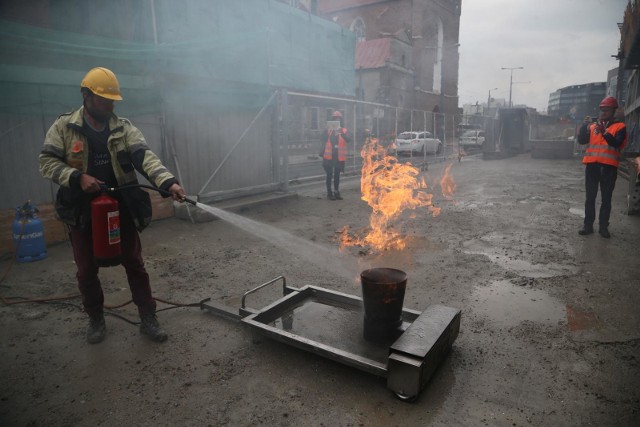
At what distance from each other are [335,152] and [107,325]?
24.4 ft

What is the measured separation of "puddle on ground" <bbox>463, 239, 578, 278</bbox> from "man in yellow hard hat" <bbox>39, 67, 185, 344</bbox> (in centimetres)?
455

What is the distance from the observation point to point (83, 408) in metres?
2.70

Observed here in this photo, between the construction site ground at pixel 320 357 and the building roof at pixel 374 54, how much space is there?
30067 mm

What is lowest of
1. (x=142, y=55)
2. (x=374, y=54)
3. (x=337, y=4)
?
(x=142, y=55)

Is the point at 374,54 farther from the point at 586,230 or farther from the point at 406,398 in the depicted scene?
the point at 406,398

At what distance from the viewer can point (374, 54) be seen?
113 feet

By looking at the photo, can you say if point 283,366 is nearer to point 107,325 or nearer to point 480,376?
point 480,376

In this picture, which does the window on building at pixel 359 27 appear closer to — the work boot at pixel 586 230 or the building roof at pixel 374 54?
the building roof at pixel 374 54

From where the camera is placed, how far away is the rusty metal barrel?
3.16 meters

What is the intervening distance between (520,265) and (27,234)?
7.27 m

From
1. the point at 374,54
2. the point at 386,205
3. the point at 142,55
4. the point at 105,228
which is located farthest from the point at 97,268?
the point at 374,54

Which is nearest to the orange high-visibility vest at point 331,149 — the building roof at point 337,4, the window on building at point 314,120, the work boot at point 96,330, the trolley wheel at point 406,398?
the work boot at point 96,330

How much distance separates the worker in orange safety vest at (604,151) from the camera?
20.0ft

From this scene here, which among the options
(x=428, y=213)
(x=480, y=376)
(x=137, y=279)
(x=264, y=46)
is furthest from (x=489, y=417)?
(x=264, y=46)
